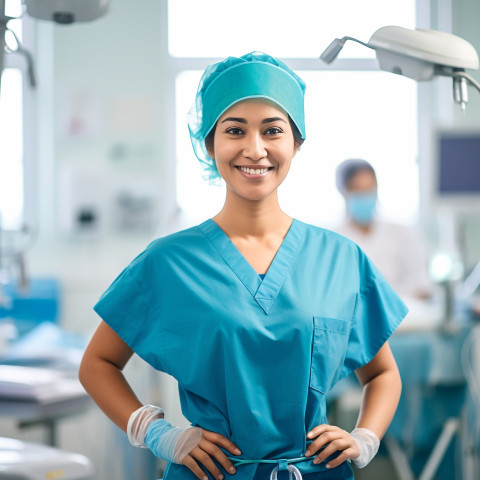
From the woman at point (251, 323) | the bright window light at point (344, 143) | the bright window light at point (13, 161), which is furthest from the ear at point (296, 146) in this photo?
the bright window light at point (13, 161)

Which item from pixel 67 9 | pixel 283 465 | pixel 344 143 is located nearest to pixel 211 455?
pixel 283 465

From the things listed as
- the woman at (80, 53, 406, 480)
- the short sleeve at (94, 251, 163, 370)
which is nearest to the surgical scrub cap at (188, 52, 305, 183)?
the woman at (80, 53, 406, 480)

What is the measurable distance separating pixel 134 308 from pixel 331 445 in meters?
0.36

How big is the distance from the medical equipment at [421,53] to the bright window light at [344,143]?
89.0 inches

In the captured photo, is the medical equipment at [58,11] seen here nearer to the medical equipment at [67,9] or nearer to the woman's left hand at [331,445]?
the medical equipment at [67,9]

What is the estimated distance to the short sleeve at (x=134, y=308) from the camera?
961 millimetres

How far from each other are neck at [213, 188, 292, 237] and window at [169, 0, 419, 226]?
7.76 ft

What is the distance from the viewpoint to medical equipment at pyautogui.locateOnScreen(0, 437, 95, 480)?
42.2 inches

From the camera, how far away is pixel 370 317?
40.3 inches

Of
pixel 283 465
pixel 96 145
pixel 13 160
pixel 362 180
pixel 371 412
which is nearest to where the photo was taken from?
pixel 283 465

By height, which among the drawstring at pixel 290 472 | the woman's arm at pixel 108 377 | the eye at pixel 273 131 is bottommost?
the drawstring at pixel 290 472

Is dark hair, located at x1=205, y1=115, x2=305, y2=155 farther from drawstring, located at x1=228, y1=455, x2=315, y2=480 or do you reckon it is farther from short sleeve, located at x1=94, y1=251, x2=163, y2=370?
drawstring, located at x1=228, y1=455, x2=315, y2=480

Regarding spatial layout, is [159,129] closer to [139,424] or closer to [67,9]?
[67,9]

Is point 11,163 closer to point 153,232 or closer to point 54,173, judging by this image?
point 54,173
